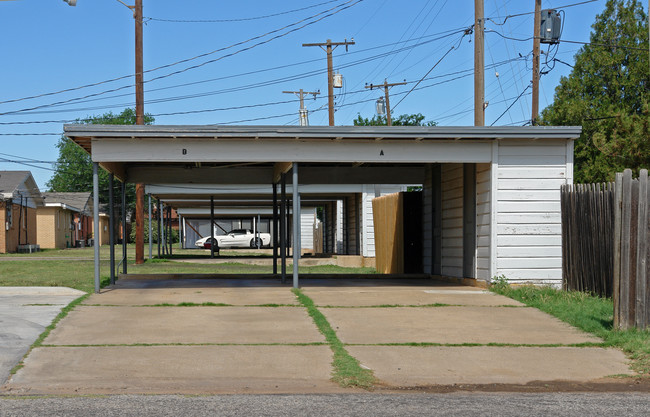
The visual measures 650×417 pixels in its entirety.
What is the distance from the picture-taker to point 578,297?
1291 centimetres

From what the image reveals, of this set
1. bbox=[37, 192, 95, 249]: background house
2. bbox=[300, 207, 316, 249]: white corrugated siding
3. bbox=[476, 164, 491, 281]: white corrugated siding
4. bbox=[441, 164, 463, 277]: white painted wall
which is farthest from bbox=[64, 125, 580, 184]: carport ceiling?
bbox=[37, 192, 95, 249]: background house

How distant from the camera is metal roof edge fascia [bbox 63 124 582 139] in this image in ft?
46.8

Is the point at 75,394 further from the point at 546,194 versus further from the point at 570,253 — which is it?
the point at 546,194

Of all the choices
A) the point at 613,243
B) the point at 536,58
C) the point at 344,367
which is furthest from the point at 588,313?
the point at 536,58

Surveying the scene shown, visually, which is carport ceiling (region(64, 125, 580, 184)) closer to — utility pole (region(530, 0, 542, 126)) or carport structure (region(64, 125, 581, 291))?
carport structure (region(64, 125, 581, 291))

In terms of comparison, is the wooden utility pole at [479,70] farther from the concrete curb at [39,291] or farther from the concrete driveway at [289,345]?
the concrete curb at [39,291]

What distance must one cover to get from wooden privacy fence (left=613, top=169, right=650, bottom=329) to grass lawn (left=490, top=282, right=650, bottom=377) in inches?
9.6

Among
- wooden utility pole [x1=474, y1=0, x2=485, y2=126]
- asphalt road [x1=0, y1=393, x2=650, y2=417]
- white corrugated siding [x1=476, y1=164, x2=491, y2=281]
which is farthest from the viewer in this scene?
→ wooden utility pole [x1=474, y1=0, x2=485, y2=126]

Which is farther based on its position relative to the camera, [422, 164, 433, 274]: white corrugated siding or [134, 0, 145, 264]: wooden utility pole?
[134, 0, 145, 264]: wooden utility pole

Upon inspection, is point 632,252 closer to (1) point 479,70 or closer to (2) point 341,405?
(2) point 341,405

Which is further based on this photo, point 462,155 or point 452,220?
point 452,220

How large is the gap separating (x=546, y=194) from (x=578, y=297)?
8.96 ft

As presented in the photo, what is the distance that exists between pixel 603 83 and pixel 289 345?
21.5 meters

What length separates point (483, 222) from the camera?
15523mm
